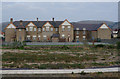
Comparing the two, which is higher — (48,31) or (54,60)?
(48,31)

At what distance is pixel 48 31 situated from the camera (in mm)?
53125

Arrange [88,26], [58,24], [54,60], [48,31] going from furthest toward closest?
1. [88,26]
2. [58,24]
3. [48,31]
4. [54,60]

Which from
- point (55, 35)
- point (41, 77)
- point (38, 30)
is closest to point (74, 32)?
point (55, 35)

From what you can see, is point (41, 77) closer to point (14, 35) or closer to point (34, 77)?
point (34, 77)

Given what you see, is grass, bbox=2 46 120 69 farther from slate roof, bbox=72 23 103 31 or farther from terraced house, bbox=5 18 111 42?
slate roof, bbox=72 23 103 31

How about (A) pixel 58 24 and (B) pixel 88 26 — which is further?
(B) pixel 88 26

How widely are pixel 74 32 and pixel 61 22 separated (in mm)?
6117

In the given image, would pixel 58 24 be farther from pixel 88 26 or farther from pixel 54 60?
pixel 54 60

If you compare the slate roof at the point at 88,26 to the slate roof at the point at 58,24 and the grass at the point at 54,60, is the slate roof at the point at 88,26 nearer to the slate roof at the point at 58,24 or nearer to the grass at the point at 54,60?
the slate roof at the point at 58,24

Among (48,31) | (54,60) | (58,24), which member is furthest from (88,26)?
(54,60)

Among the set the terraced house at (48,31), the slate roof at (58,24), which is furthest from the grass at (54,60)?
the slate roof at (58,24)

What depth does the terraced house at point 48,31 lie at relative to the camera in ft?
170

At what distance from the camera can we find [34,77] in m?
8.46

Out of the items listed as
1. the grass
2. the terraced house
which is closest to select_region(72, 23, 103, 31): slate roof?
the terraced house
